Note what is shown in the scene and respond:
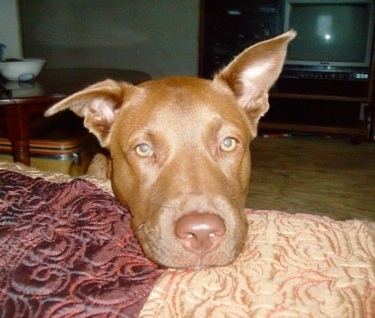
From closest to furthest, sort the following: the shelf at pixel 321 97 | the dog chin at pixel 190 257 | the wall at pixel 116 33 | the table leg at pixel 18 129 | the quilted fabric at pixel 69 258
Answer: the quilted fabric at pixel 69 258
the dog chin at pixel 190 257
the table leg at pixel 18 129
the shelf at pixel 321 97
the wall at pixel 116 33

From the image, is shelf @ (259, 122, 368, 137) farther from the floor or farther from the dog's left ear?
the dog's left ear

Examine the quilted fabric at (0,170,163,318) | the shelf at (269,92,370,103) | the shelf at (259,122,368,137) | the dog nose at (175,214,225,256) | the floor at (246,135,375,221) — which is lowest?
the floor at (246,135,375,221)

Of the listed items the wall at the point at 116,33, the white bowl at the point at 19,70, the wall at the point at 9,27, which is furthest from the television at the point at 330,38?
the wall at the point at 9,27

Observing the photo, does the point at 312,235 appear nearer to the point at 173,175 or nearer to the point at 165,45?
the point at 173,175

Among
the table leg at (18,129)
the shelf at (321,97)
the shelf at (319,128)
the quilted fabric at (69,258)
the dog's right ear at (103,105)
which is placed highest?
the dog's right ear at (103,105)

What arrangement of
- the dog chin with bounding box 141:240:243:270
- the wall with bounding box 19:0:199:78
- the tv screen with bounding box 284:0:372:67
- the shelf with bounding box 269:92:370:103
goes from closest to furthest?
the dog chin with bounding box 141:240:243:270, the tv screen with bounding box 284:0:372:67, the shelf with bounding box 269:92:370:103, the wall with bounding box 19:0:199:78

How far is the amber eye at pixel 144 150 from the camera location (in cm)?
200

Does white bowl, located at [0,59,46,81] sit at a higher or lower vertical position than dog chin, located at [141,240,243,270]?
higher

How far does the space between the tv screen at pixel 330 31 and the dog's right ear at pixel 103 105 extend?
19.7ft

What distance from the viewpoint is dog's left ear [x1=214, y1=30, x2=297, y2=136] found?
205 cm

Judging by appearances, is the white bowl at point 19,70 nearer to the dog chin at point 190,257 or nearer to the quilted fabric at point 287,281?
the dog chin at point 190,257

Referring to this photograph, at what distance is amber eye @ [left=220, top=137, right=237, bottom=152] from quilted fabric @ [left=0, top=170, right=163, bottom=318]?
2.13 feet

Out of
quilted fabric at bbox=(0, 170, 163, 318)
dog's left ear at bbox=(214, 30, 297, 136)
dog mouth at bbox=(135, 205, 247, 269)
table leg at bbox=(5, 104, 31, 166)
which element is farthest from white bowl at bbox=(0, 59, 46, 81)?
dog mouth at bbox=(135, 205, 247, 269)

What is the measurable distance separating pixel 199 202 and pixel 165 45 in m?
7.44
